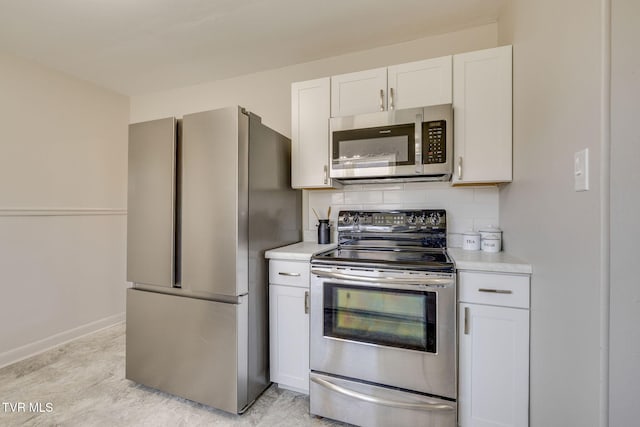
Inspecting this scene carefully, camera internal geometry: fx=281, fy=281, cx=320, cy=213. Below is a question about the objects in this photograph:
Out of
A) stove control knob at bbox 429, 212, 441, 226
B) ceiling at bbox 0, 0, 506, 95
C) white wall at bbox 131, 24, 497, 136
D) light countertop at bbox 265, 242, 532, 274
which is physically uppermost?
ceiling at bbox 0, 0, 506, 95

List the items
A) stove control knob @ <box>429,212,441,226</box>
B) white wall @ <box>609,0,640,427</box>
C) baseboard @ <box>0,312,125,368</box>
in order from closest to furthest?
white wall @ <box>609,0,640,427</box>, stove control knob @ <box>429,212,441,226</box>, baseboard @ <box>0,312,125,368</box>

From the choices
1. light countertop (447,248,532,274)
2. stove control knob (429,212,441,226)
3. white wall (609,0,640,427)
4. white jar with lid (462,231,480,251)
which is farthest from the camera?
stove control knob (429,212,441,226)

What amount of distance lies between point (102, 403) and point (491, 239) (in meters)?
2.71

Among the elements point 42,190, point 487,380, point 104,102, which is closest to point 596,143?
point 487,380

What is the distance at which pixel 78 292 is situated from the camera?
2775 millimetres

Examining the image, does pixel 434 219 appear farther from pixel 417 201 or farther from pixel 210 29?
pixel 210 29

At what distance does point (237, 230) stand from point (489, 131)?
164 cm

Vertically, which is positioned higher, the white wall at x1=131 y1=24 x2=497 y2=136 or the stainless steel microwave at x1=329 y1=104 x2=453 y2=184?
the white wall at x1=131 y1=24 x2=497 y2=136

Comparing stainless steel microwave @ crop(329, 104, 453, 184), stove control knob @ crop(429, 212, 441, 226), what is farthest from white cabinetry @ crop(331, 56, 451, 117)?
stove control knob @ crop(429, 212, 441, 226)

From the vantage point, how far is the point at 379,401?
5.02 ft

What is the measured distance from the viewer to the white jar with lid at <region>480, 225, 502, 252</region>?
1.80 m

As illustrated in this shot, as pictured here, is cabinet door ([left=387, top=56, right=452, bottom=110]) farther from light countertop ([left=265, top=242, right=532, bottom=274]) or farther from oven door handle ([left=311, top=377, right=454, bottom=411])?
oven door handle ([left=311, top=377, right=454, bottom=411])

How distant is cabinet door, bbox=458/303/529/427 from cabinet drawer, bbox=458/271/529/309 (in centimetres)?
3

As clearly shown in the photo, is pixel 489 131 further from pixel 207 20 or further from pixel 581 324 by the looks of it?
pixel 207 20
